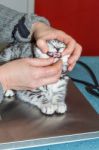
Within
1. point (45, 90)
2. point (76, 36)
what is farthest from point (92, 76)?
point (76, 36)

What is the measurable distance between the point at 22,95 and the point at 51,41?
0.16 meters

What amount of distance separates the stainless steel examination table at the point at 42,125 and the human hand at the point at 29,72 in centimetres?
8

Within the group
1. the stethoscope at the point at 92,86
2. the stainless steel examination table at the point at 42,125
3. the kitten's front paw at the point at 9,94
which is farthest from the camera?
the stethoscope at the point at 92,86

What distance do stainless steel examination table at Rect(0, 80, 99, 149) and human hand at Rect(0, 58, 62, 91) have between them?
0.08m

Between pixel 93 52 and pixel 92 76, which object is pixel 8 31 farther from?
pixel 93 52

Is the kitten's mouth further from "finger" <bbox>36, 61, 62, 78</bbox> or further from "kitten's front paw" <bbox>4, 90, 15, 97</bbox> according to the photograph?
"kitten's front paw" <bbox>4, 90, 15, 97</bbox>

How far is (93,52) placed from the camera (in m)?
1.42

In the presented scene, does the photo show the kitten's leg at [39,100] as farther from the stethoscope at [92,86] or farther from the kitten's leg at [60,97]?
the stethoscope at [92,86]

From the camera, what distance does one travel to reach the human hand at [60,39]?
0.70m

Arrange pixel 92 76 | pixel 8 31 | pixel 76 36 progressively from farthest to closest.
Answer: pixel 76 36 < pixel 92 76 < pixel 8 31

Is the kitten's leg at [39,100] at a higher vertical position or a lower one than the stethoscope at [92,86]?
higher

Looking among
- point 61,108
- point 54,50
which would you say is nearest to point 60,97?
point 61,108

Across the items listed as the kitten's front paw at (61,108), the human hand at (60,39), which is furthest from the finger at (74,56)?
the kitten's front paw at (61,108)

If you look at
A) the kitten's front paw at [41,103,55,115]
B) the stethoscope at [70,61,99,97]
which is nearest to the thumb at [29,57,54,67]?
the kitten's front paw at [41,103,55,115]
